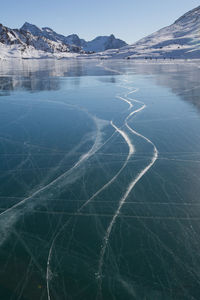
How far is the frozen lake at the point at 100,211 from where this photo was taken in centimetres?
474

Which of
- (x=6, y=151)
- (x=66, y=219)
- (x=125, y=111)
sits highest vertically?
(x=125, y=111)

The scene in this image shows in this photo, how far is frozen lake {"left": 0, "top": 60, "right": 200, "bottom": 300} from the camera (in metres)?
4.74

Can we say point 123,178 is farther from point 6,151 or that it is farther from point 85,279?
point 6,151

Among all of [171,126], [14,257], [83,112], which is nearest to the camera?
[14,257]

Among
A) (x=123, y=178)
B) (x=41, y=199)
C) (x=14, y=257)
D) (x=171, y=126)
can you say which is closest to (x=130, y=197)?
(x=123, y=178)

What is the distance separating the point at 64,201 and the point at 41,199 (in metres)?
0.77

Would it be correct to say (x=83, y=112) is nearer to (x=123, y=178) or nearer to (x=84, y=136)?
(x=84, y=136)

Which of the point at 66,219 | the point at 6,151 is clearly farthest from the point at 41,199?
the point at 6,151

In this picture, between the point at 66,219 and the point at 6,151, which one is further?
the point at 6,151

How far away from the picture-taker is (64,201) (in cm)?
723

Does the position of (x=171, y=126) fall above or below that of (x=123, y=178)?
above

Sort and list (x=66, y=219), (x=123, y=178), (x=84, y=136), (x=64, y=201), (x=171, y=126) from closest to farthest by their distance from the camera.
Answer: (x=66, y=219) < (x=64, y=201) < (x=123, y=178) < (x=84, y=136) < (x=171, y=126)

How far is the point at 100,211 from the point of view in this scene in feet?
22.1

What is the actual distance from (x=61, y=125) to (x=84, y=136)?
2.62m
